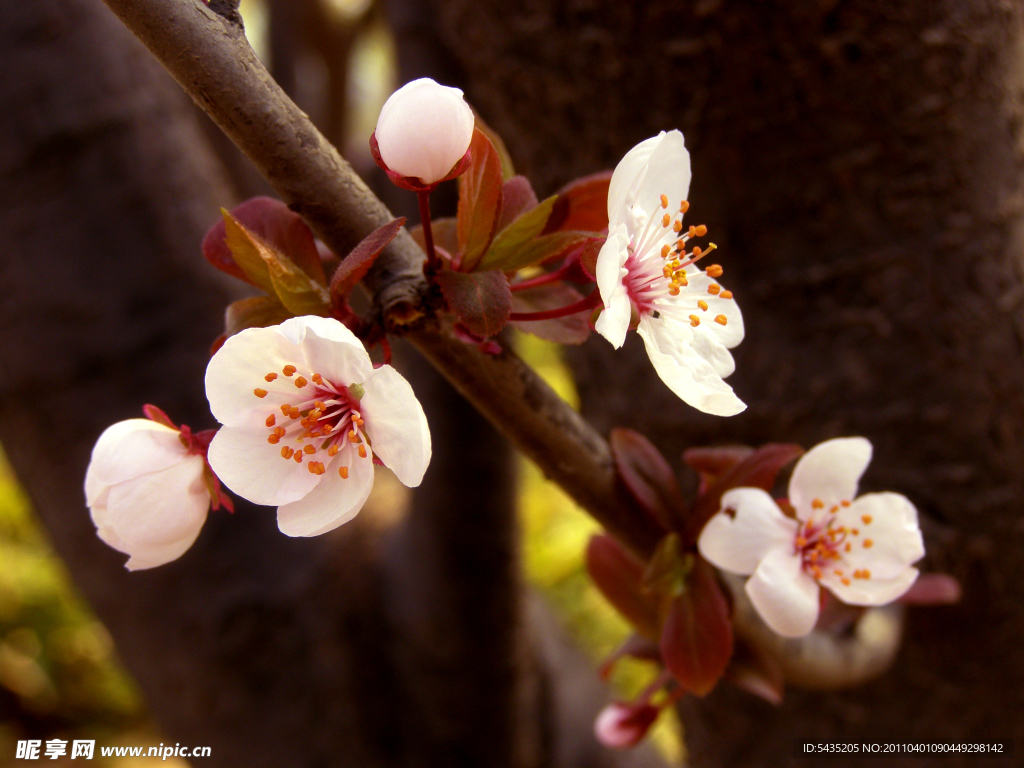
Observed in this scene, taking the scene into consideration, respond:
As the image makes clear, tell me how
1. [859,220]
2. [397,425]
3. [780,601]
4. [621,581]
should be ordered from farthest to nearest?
[859,220]
[621,581]
[780,601]
[397,425]

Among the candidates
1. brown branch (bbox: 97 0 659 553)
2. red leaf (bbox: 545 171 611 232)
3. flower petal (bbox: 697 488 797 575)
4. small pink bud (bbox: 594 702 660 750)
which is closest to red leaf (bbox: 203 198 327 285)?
brown branch (bbox: 97 0 659 553)

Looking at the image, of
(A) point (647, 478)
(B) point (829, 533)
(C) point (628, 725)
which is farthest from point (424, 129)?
(C) point (628, 725)

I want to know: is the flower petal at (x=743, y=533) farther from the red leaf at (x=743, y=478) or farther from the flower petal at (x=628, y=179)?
the flower petal at (x=628, y=179)

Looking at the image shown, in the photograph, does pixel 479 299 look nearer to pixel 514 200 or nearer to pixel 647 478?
pixel 514 200

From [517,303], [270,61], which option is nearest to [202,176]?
[517,303]

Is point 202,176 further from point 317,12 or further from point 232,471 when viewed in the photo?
point 317,12

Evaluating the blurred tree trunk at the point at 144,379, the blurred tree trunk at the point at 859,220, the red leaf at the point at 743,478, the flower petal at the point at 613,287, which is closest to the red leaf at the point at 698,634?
the red leaf at the point at 743,478

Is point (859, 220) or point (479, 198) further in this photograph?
point (859, 220)
